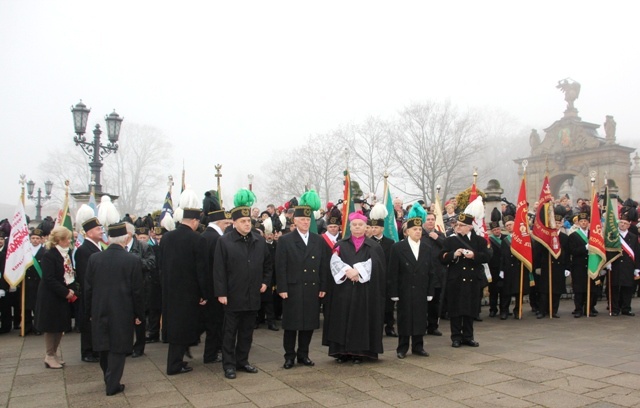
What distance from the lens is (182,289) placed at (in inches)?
273

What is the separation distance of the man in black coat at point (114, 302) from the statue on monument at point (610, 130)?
1407 inches

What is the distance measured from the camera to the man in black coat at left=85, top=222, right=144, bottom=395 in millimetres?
5969

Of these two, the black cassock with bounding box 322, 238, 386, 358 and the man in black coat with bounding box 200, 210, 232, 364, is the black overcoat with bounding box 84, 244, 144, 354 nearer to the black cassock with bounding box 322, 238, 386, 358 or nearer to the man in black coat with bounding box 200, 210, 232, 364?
the man in black coat with bounding box 200, 210, 232, 364

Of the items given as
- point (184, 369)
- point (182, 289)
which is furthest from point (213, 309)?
point (184, 369)

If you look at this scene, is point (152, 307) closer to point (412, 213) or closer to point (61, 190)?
point (412, 213)

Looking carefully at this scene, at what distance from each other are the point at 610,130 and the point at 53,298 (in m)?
36.1

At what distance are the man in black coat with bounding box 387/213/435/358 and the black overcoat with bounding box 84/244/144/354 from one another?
339 centimetres

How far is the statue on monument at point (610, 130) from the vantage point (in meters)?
35.2

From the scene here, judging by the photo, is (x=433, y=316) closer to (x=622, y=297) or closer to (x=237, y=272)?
(x=237, y=272)

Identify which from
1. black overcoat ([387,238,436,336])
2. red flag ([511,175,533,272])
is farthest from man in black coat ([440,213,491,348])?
red flag ([511,175,533,272])

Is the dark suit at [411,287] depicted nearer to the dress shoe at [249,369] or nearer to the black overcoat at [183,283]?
the dress shoe at [249,369]

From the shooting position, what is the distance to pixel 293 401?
5.55 metres

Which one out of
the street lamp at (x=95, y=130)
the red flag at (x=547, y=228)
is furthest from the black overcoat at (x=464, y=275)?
the street lamp at (x=95, y=130)

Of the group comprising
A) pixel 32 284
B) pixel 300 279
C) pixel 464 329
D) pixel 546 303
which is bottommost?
pixel 464 329
